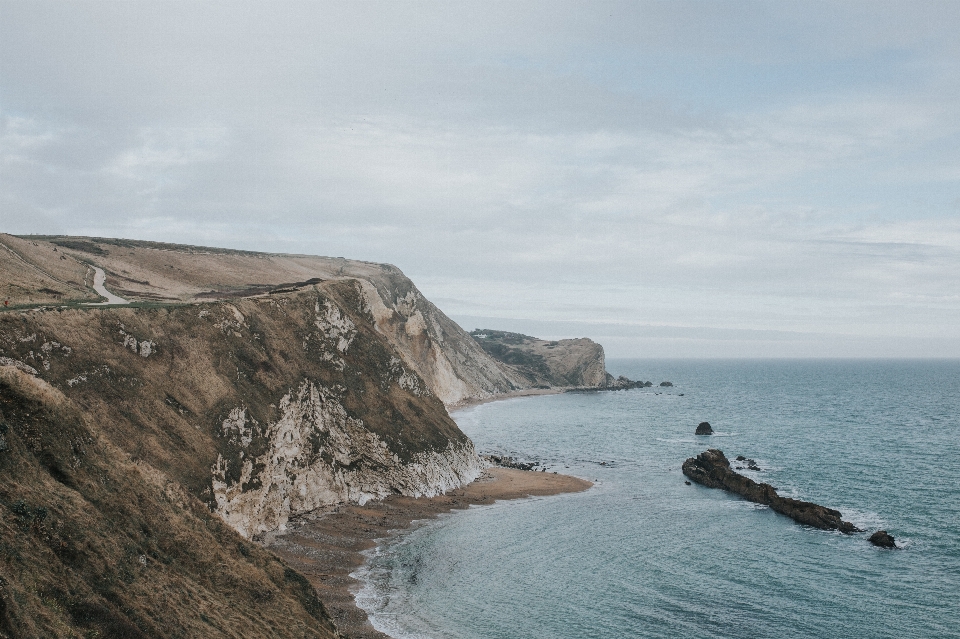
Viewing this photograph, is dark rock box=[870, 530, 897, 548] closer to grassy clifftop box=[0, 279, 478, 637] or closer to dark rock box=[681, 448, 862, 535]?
dark rock box=[681, 448, 862, 535]

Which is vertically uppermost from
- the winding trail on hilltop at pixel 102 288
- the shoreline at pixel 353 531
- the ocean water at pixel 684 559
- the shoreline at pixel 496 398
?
the winding trail on hilltop at pixel 102 288

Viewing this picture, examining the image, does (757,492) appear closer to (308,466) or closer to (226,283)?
(308,466)

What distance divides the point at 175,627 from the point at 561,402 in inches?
5843

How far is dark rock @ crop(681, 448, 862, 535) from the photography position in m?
53.3

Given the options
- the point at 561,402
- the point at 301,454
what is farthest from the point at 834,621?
the point at 561,402

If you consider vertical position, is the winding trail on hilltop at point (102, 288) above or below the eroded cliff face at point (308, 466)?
above

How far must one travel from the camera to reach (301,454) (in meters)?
50.9

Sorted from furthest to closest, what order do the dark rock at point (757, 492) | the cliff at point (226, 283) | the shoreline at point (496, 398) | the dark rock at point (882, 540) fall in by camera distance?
the shoreline at point (496, 398)
the cliff at point (226, 283)
the dark rock at point (757, 492)
the dark rock at point (882, 540)

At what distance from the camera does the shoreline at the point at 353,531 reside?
118 feet

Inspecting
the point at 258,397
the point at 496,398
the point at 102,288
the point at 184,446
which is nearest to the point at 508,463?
the point at 258,397

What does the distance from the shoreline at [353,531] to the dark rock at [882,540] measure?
2716 cm

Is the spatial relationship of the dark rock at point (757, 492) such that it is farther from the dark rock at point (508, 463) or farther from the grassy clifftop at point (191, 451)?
the grassy clifftop at point (191, 451)

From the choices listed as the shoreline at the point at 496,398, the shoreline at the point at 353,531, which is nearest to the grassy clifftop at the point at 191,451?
the shoreline at the point at 353,531

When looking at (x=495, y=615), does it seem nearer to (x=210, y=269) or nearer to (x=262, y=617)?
(x=262, y=617)
